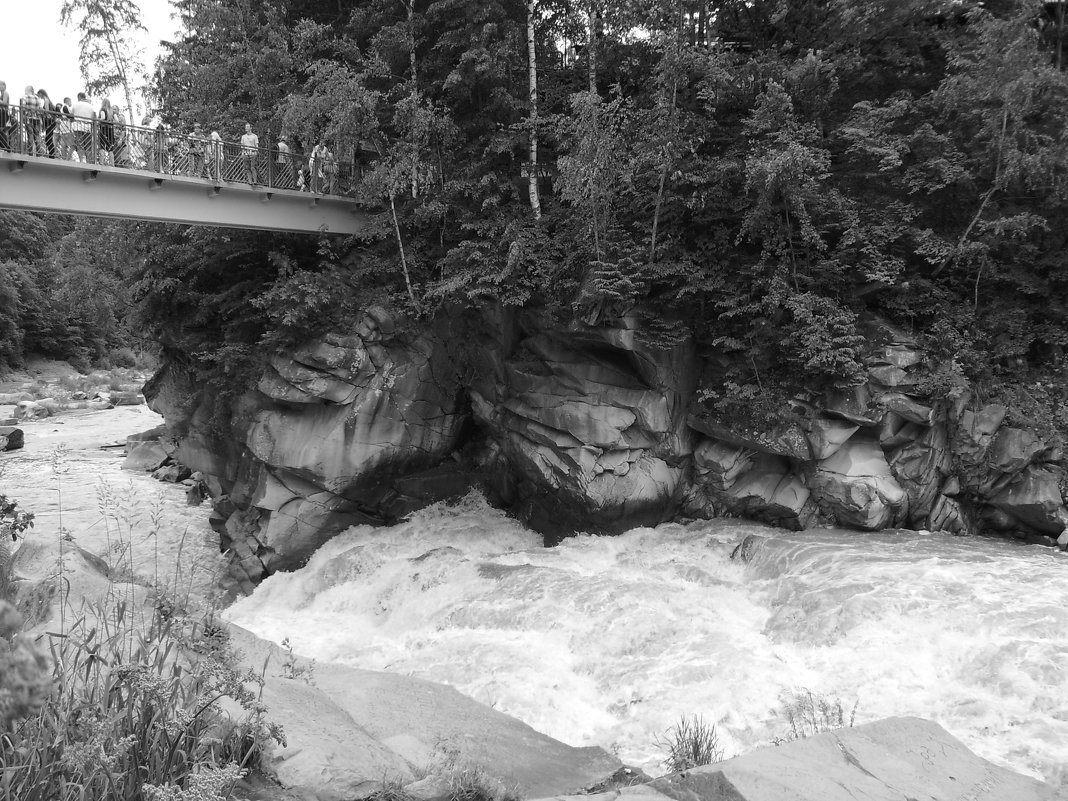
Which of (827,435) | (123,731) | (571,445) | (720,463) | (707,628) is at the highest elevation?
(123,731)

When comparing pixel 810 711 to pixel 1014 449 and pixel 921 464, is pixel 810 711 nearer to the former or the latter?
pixel 921 464

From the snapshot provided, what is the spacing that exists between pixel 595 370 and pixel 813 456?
4.75 m

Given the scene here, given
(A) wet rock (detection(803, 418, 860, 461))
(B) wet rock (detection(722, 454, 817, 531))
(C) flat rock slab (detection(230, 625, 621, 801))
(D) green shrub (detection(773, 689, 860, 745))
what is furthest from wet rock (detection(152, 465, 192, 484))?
(D) green shrub (detection(773, 689, 860, 745))

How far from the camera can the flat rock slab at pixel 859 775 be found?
157 inches

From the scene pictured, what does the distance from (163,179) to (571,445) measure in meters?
10.3

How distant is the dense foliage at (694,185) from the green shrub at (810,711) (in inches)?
251

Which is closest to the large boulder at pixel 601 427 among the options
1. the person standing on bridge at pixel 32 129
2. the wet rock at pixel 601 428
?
the wet rock at pixel 601 428

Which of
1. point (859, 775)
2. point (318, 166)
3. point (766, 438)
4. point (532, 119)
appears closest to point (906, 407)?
point (766, 438)

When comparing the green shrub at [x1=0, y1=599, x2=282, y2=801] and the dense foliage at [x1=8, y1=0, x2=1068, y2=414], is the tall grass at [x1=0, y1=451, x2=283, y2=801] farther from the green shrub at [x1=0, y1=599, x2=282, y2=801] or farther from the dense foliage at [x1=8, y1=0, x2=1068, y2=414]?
the dense foliage at [x1=8, y1=0, x2=1068, y2=414]

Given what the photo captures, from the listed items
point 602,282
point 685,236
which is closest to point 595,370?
point 602,282

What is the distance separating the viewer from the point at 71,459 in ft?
74.3

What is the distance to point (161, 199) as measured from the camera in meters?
13.9

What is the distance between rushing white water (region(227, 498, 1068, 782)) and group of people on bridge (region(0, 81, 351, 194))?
351 inches

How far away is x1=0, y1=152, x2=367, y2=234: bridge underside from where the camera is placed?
40.8 feet
